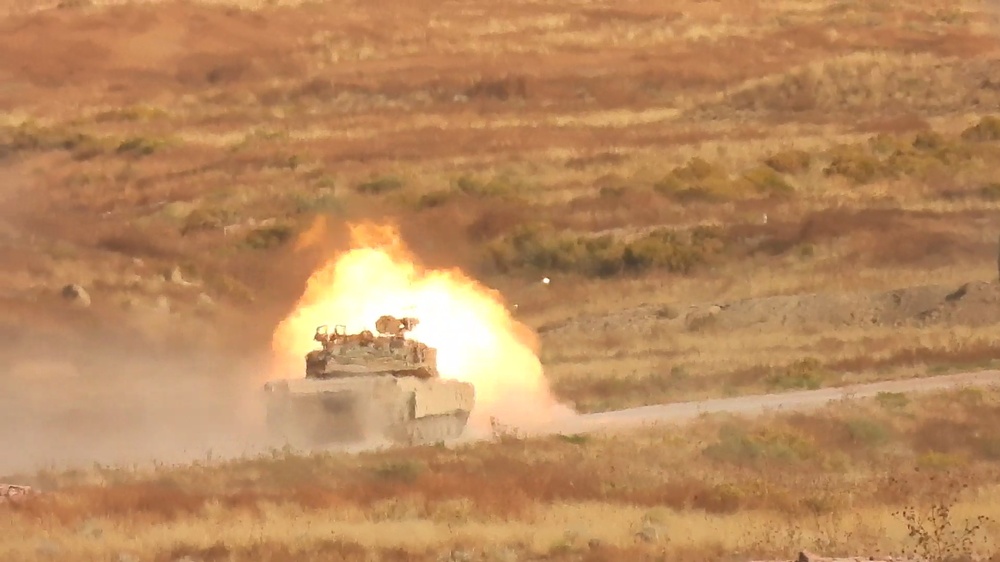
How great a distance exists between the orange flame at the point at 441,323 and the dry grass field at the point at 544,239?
2.27m

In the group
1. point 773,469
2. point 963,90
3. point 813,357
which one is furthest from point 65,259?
point 963,90

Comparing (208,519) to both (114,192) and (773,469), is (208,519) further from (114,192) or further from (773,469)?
(114,192)

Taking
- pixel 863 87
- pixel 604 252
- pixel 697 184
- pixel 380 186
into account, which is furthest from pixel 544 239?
pixel 863 87

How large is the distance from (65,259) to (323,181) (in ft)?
55.2

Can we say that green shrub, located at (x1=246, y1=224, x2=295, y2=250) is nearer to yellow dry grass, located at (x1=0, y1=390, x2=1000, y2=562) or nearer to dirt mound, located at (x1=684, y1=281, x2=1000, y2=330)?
dirt mound, located at (x1=684, y1=281, x2=1000, y2=330)

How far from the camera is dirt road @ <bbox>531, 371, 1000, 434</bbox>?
3338 centimetres

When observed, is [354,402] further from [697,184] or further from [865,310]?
[697,184]

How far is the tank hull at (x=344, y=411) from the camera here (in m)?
29.9

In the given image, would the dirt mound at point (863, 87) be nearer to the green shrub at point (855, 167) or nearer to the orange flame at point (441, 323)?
the green shrub at point (855, 167)

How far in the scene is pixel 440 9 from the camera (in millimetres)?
113625

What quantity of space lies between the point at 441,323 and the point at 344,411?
7.00m

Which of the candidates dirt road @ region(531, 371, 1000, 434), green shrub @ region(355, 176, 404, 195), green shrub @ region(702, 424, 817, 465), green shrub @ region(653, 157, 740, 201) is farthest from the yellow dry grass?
green shrub @ region(355, 176, 404, 195)

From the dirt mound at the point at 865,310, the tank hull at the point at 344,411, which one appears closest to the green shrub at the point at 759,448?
the tank hull at the point at 344,411

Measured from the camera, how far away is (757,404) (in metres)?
36.0
